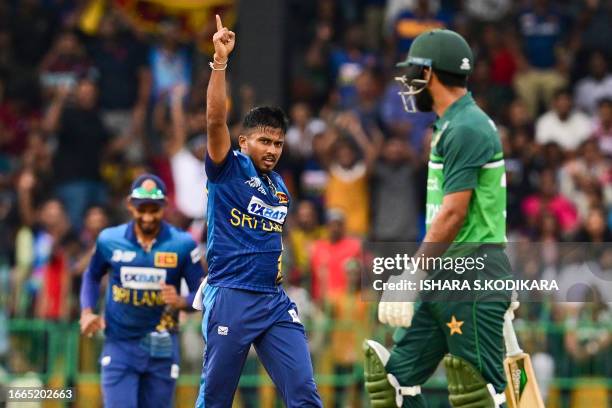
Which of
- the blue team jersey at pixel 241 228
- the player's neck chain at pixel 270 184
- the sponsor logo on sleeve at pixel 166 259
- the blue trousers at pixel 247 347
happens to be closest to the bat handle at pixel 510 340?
the blue trousers at pixel 247 347

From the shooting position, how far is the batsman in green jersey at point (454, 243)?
9.05 meters

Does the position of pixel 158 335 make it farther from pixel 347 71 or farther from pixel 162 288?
pixel 347 71

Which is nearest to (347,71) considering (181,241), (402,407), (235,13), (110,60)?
(235,13)

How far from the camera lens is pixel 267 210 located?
9383mm

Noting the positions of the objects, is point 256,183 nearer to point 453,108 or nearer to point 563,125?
point 453,108

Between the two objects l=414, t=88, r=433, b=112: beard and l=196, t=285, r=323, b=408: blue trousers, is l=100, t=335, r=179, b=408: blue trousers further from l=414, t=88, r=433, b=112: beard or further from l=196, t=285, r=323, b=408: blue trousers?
l=414, t=88, r=433, b=112: beard

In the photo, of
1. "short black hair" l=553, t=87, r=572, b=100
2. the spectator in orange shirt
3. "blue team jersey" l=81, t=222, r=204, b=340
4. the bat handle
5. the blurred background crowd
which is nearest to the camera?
the bat handle

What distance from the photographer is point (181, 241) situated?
11094mm

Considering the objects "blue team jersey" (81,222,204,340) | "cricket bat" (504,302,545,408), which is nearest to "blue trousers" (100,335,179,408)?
"blue team jersey" (81,222,204,340)

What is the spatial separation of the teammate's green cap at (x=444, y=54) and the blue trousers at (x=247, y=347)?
190 cm

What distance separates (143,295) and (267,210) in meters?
1.99

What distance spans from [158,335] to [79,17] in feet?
31.8

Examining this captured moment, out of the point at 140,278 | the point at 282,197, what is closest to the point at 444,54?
the point at 282,197

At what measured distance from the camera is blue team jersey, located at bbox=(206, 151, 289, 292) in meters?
9.27
